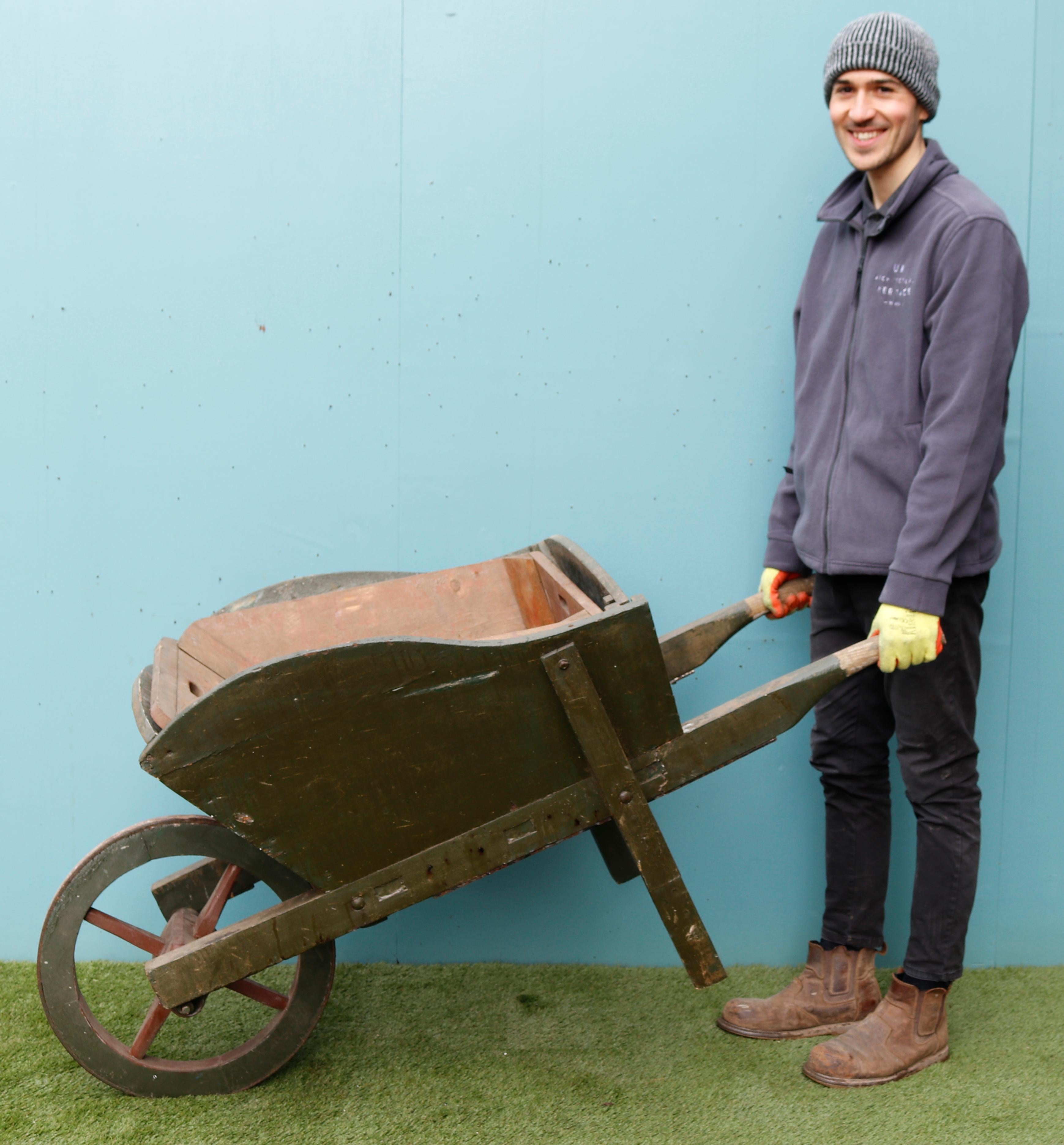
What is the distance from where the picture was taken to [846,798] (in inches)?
77.7

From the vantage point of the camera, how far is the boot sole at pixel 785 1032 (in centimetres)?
192

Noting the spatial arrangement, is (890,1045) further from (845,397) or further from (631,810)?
(845,397)

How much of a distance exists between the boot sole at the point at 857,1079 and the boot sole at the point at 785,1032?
120 mm

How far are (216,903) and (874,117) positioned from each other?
180 centimetres

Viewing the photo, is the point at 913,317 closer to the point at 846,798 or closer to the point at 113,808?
the point at 846,798

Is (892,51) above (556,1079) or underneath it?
above

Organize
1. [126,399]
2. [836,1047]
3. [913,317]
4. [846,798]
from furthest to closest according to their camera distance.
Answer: [126,399], [846,798], [836,1047], [913,317]

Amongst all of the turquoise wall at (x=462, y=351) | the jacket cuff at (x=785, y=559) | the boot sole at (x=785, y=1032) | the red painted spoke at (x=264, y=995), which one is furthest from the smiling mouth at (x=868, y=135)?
the red painted spoke at (x=264, y=995)

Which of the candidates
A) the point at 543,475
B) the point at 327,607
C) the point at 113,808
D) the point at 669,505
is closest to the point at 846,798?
the point at 669,505

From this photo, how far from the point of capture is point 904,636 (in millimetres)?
1597

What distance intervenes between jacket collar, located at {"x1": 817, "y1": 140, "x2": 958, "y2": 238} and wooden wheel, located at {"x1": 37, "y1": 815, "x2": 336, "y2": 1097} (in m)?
1.52

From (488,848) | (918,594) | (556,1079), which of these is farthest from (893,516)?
(556,1079)

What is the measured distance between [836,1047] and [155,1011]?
122cm

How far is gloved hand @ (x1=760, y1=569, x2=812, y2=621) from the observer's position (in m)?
1.95
